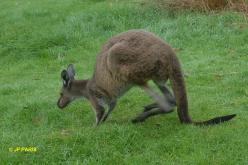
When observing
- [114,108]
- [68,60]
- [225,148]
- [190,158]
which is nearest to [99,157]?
[190,158]

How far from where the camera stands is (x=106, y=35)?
1181 centimetres

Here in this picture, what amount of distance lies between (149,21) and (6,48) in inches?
124

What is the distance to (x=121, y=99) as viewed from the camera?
25.7 feet

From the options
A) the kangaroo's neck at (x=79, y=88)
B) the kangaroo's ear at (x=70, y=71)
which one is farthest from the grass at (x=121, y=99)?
the kangaroo's ear at (x=70, y=71)

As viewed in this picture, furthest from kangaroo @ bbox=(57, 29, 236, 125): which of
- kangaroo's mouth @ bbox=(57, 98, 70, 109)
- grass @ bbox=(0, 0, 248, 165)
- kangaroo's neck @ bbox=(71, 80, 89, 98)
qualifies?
kangaroo's mouth @ bbox=(57, 98, 70, 109)

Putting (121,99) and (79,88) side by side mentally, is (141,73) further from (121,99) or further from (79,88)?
(121,99)

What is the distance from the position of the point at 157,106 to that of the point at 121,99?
1299 millimetres

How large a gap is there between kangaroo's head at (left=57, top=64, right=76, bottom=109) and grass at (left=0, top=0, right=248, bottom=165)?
0.56 ft

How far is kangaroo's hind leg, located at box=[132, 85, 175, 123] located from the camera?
6.36 metres

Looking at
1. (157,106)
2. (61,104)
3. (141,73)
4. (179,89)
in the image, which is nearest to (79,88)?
(61,104)

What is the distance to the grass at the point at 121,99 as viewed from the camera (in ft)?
19.1

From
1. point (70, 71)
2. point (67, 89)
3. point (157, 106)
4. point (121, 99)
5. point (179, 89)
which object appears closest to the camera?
point (179, 89)

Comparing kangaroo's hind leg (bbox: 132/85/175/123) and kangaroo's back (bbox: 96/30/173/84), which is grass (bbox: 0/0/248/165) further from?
kangaroo's back (bbox: 96/30/173/84)

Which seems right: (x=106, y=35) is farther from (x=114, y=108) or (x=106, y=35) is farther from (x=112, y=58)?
(x=112, y=58)
